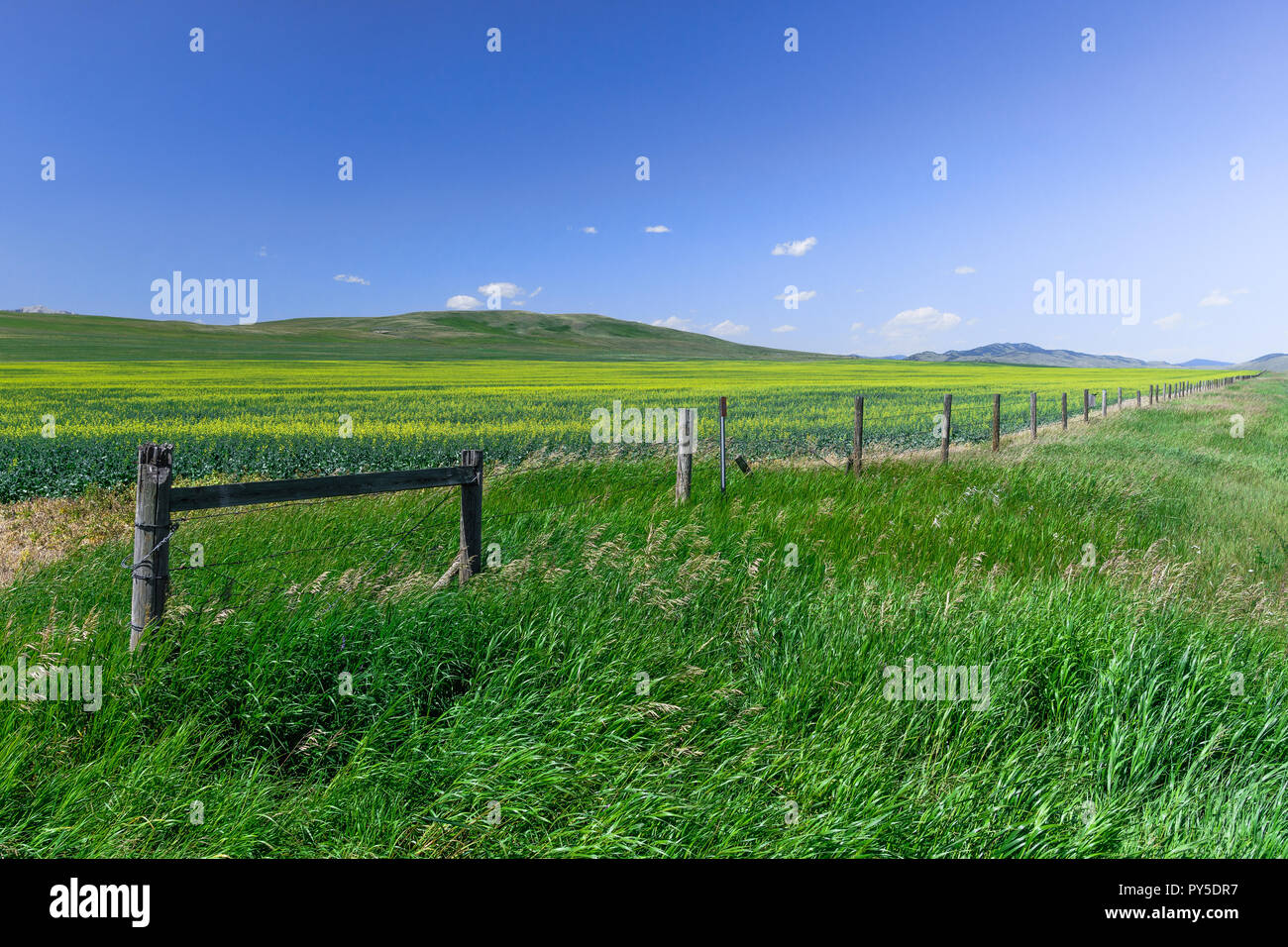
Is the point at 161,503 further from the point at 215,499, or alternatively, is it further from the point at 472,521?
the point at 472,521

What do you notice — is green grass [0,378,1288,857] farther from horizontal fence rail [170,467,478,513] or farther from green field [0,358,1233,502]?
green field [0,358,1233,502]

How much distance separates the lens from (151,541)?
3924 millimetres

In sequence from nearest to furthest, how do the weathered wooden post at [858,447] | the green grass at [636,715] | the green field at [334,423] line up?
the green grass at [636,715] < the weathered wooden post at [858,447] < the green field at [334,423]

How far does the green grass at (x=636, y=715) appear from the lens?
288 cm

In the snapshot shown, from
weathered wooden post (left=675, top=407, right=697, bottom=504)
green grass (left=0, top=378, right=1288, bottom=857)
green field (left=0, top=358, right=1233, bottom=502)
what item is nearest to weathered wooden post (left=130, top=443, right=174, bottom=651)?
green grass (left=0, top=378, right=1288, bottom=857)

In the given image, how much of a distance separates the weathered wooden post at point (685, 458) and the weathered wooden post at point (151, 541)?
18.8 feet

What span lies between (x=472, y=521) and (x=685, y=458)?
3996 millimetres

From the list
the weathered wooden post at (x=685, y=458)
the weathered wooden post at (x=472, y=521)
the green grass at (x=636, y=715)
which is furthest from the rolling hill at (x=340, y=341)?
the green grass at (x=636, y=715)

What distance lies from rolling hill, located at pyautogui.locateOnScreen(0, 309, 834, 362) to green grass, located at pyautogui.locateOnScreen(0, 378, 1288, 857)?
293ft

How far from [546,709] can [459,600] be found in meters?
1.18

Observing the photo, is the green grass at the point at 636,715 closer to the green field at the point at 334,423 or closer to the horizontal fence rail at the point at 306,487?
the horizontal fence rail at the point at 306,487

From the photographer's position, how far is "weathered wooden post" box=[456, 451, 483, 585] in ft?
17.8
